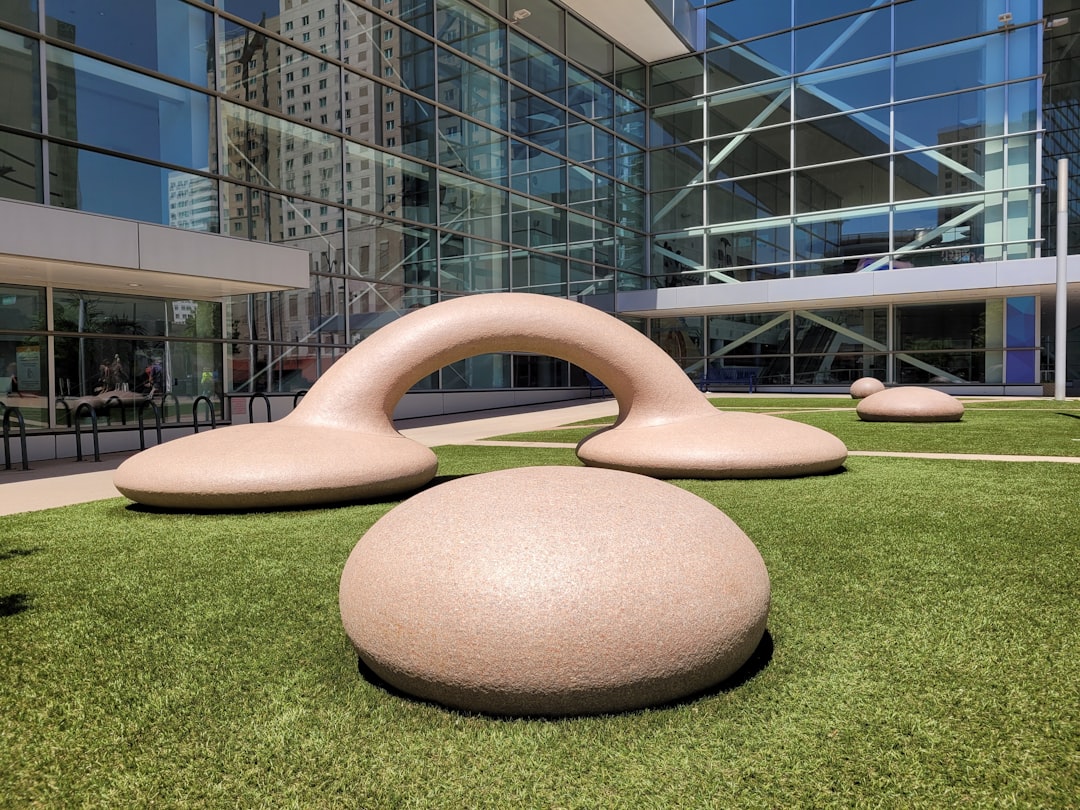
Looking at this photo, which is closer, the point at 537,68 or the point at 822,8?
the point at 537,68

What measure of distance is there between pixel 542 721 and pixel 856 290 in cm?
2853

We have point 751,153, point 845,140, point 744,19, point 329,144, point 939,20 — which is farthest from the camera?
point 751,153

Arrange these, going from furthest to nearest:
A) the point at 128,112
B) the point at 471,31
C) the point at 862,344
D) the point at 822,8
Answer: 1. the point at 862,344
2. the point at 822,8
3. the point at 471,31
4. the point at 128,112

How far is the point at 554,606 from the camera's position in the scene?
9.80 feet

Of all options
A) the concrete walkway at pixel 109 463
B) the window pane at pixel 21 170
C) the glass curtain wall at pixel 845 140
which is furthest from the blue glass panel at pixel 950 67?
the window pane at pixel 21 170

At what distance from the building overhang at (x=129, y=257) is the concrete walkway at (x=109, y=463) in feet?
10.0

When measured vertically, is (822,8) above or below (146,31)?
above

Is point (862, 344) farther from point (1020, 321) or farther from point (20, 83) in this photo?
point (20, 83)

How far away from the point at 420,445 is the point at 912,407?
11806 mm

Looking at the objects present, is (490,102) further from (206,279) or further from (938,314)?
(938,314)

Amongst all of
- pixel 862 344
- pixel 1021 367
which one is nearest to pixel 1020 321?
pixel 1021 367

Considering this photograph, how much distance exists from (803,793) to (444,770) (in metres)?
1.20

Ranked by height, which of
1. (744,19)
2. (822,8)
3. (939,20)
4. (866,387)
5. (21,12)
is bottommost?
(866,387)

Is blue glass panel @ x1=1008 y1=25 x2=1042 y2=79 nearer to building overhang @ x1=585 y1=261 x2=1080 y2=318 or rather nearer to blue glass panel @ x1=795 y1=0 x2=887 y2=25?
blue glass panel @ x1=795 y1=0 x2=887 y2=25
